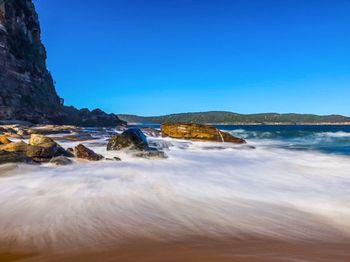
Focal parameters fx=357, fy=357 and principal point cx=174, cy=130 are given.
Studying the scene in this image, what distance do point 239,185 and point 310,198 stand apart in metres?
1.66

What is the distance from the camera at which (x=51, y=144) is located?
→ 37.3 ft

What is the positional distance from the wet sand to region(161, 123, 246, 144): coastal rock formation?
66.4 ft

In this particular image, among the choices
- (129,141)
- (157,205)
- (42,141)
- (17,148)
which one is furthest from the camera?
(129,141)

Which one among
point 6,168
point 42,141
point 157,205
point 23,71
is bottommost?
point 157,205

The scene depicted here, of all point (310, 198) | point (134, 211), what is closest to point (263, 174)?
point (310, 198)

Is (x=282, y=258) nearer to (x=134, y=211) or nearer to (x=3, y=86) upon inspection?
(x=134, y=211)

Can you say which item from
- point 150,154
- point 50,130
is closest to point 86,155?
point 150,154

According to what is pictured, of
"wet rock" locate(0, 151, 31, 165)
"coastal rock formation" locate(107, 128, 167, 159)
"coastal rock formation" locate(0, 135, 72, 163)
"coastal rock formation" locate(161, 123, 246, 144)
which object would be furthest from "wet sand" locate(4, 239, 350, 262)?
"coastal rock formation" locate(161, 123, 246, 144)

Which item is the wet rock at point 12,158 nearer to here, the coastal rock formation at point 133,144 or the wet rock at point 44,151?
the wet rock at point 44,151

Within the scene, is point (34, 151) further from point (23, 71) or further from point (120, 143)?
point (23, 71)

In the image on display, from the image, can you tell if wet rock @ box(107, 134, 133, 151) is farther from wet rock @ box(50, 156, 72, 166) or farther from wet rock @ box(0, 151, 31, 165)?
wet rock @ box(0, 151, 31, 165)

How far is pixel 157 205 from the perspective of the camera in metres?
5.82

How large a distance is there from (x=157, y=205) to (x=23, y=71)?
185ft

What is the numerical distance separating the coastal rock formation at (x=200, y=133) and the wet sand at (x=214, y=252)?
66.4 feet
